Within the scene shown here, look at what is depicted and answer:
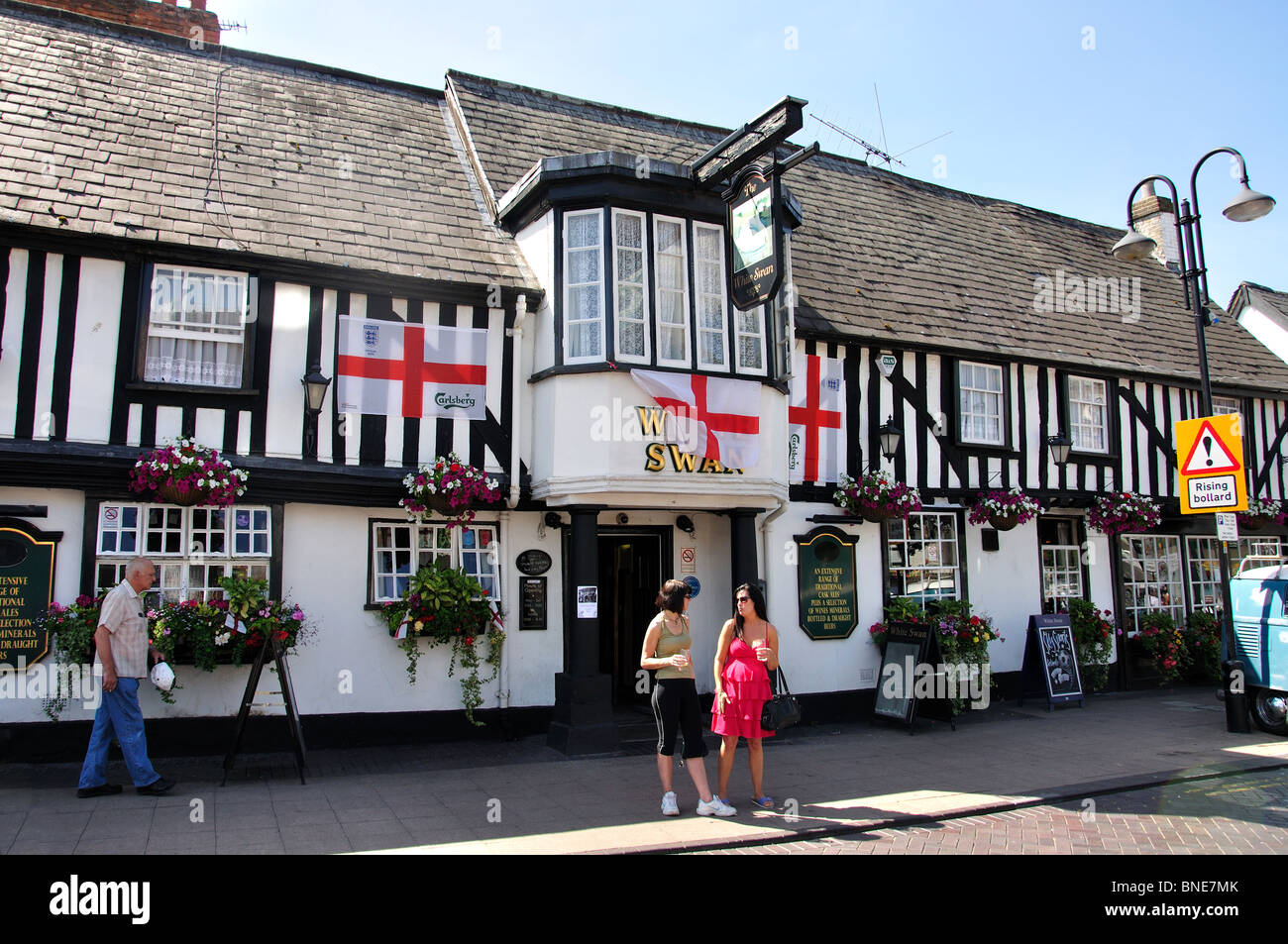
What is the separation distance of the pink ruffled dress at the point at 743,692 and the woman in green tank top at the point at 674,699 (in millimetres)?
234

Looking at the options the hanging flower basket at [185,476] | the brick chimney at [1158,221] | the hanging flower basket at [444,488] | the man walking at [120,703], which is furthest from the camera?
the brick chimney at [1158,221]

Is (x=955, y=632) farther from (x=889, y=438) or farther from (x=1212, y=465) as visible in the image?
(x=1212, y=465)

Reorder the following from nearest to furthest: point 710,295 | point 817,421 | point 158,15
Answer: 1. point 710,295
2. point 817,421
3. point 158,15

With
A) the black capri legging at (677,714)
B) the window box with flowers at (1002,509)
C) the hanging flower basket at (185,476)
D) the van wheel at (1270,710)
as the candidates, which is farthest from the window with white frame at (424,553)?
the van wheel at (1270,710)

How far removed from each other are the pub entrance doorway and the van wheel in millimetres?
7634

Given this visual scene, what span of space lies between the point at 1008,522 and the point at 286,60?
13.1m

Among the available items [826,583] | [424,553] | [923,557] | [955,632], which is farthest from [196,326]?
[923,557]

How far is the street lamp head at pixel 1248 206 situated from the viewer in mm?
10297

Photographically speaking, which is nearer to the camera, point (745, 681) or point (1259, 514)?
point (745, 681)

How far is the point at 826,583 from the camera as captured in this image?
12070mm

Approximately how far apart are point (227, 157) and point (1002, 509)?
1162 cm

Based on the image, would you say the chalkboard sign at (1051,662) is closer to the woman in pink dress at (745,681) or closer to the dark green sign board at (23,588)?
the woman in pink dress at (745,681)
